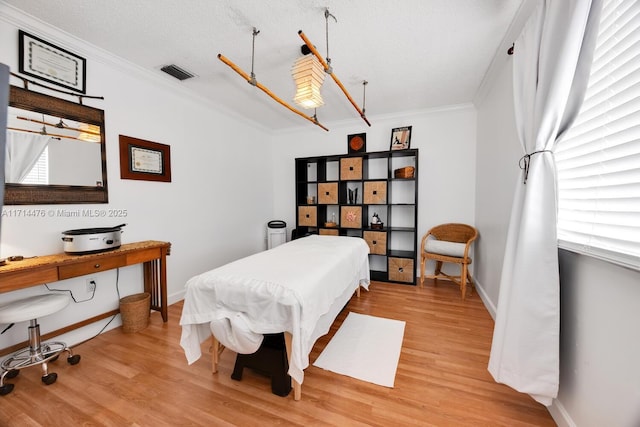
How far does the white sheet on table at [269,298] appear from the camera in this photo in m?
→ 1.37

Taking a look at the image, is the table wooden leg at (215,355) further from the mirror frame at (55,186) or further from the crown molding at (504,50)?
the crown molding at (504,50)

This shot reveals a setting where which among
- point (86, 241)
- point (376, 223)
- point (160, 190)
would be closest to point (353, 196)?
point (376, 223)

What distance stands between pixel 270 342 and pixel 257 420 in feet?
1.30

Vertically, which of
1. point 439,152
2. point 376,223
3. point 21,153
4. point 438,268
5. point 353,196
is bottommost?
point 438,268

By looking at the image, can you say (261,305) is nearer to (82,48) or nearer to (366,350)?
(366,350)

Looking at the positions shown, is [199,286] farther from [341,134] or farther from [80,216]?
[341,134]

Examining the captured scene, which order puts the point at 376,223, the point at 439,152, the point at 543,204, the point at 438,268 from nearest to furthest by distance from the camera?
the point at 543,204 < the point at 438,268 < the point at 439,152 < the point at 376,223

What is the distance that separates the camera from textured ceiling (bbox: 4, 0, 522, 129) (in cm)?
171

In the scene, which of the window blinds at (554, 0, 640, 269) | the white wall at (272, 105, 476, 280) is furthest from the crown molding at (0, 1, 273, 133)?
the window blinds at (554, 0, 640, 269)

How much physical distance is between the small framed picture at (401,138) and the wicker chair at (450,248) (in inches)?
51.8

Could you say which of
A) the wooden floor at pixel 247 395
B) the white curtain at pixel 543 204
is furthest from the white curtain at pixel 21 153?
the white curtain at pixel 543 204

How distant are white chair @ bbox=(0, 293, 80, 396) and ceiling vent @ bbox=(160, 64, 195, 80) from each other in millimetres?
2234

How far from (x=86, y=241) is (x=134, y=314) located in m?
0.81

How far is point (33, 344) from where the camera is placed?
1737 millimetres
